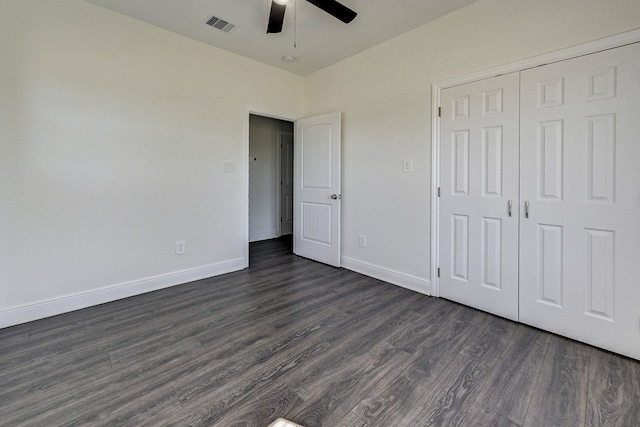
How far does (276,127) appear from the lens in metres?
5.65

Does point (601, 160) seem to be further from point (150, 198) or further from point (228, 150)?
point (150, 198)

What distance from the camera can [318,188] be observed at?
3988 mm

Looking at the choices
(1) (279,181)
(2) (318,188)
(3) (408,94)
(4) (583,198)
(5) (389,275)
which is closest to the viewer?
(4) (583,198)

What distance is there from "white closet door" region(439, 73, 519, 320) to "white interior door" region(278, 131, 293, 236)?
3657mm

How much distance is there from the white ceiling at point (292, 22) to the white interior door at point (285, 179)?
231cm

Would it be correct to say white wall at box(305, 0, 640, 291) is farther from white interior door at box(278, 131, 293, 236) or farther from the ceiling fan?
white interior door at box(278, 131, 293, 236)

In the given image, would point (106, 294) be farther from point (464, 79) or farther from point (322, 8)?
point (464, 79)

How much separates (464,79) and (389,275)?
2.08m

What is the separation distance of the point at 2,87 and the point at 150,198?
1312mm

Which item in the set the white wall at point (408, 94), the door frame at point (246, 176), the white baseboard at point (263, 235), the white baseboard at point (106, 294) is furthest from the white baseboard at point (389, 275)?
the white baseboard at point (263, 235)

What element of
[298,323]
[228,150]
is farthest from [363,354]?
[228,150]

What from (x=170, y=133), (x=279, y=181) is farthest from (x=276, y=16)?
(x=279, y=181)

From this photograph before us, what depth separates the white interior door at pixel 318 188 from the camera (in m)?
3.75

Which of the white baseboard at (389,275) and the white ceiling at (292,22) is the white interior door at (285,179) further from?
the white baseboard at (389,275)
